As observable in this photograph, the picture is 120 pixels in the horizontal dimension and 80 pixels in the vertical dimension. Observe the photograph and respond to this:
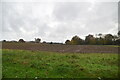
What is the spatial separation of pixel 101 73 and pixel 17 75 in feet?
15.8

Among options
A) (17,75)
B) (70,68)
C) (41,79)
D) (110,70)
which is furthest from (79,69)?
(17,75)

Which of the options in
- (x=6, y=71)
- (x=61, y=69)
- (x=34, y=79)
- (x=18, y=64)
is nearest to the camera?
(x=34, y=79)

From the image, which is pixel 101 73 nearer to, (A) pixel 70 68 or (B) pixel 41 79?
(A) pixel 70 68

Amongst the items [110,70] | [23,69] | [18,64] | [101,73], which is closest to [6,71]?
[23,69]

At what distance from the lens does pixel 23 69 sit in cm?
1008

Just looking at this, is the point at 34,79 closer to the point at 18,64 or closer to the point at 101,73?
the point at 18,64

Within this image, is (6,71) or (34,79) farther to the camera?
(6,71)

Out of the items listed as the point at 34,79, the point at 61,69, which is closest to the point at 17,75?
the point at 34,79

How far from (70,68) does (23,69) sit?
288 cm

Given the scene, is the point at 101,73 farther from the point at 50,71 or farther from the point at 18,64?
the point at 18,64

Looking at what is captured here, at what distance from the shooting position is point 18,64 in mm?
11320

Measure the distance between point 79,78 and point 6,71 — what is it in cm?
415

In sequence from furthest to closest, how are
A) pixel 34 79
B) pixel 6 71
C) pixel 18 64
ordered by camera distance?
pixel 18 64, pixel 6 71, pixel 34 79

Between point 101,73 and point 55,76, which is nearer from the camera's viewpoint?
point 55,76
